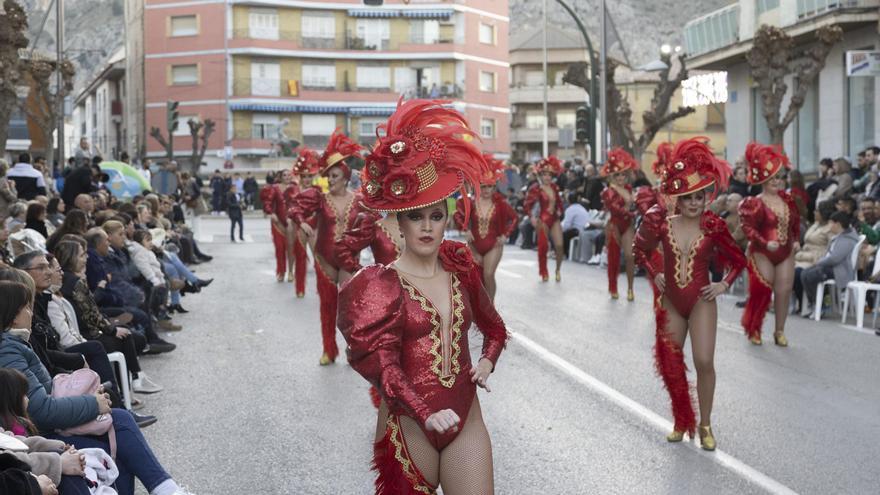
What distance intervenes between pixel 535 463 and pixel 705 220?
2.31 meters

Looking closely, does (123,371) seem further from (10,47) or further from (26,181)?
(10,47)

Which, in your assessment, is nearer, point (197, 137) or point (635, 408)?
point (635, 408)

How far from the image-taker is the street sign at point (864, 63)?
1011 inches

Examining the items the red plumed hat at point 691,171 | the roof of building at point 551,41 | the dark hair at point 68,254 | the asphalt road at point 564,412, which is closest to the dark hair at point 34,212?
the asphalt road at point 564,412

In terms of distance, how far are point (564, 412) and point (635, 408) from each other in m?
0.60

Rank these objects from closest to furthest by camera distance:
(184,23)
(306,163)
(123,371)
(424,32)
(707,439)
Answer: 1. (707,439)
2. (123,371)
3. (306,163)
4. (184,23)
5. (424,32)

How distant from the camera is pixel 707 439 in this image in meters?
8.89

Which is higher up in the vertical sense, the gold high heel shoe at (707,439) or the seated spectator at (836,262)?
the seated spectator at (836,262)

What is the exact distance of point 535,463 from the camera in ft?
27.8

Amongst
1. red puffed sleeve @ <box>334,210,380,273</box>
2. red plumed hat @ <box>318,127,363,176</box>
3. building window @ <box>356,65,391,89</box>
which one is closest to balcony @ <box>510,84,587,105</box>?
building window @ <box>356,65,391,89</box>

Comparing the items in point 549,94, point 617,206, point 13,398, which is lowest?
point 13,398

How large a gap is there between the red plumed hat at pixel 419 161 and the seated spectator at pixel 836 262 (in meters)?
12.9

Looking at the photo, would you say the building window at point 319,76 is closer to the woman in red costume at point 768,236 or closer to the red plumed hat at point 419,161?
the woman in red costume at point 768,236

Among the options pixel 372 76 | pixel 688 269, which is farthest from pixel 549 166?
pixel 372 76
